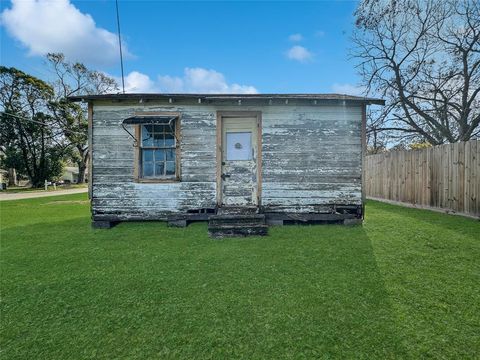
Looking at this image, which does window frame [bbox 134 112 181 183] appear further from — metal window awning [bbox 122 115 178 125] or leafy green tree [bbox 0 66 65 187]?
leafy green tree [bbox 0 66 65 187]

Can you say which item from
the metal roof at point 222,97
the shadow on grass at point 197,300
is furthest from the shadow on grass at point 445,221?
the metal roof at point 222,97

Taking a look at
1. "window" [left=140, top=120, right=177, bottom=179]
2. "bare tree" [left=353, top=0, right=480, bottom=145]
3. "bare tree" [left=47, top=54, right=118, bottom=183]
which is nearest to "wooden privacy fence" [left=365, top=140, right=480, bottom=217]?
"bare tree" [left=353, top=0, right=480, bottom=145]

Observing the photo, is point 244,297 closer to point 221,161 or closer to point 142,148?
point 221,161

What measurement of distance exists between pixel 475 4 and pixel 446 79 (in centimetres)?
281

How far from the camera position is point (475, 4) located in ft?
35.0

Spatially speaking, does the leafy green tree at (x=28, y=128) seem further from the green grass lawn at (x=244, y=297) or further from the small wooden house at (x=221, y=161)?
the green grass lawn at (x=244, y=297)

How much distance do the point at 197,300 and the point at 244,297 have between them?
0.45 meters

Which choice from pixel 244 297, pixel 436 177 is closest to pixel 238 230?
pixel 244 297

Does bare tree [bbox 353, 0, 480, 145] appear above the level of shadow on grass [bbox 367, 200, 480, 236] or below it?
above

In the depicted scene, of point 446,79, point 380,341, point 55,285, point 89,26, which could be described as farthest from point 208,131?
point 446,79

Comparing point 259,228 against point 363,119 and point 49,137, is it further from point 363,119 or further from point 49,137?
point 49,137

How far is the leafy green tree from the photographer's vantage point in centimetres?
2364

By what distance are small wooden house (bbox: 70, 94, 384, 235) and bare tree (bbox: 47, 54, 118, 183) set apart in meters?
23.1

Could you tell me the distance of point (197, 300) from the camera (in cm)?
259
